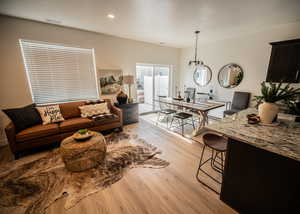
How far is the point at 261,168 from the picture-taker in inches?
50.9

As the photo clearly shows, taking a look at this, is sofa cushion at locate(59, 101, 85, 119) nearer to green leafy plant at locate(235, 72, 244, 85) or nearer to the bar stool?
the bar stool

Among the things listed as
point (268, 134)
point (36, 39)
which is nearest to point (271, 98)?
point (268, 134)

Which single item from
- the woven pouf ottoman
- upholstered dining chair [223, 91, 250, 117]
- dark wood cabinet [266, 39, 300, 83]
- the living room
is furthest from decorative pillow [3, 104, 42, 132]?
dark wood cabinet [266, 39, 300, 83]

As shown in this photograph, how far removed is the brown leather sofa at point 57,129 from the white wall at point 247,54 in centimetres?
371

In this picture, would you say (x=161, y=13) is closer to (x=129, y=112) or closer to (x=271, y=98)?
(x=271, y=98)

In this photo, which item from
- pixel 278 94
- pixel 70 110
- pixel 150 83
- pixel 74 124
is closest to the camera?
pixel 278 94

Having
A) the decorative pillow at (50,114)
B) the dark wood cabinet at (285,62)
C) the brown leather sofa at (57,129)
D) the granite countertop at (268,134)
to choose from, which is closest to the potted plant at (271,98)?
the granite countertop at (268,134)

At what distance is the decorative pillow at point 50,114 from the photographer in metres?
2.82

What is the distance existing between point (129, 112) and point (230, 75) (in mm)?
3528

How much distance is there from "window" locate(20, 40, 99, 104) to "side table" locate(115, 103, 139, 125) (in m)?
1.02

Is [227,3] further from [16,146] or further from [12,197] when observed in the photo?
[16,146]

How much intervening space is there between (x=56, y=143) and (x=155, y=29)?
3.62 meters

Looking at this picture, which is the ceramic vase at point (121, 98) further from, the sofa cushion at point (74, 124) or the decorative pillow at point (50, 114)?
the decorative pillow at point (50, 114)

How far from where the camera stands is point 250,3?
7.10 feet
